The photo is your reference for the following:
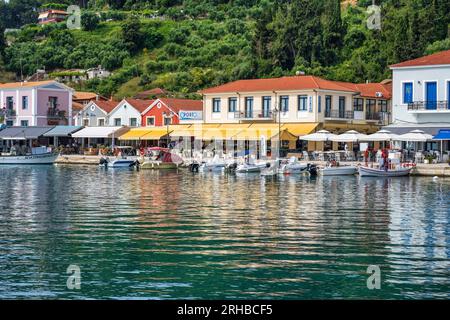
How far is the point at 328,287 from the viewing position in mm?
16484

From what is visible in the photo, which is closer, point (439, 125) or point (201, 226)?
point (201, 226)

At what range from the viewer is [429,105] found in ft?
191

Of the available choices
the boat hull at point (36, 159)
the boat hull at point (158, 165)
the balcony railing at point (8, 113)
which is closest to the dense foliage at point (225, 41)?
the balcony railing at point (8, 113)

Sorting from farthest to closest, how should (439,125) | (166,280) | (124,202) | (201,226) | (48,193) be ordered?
(439,125) < (48,193) < (124,202) < (201,226) < (166,280)

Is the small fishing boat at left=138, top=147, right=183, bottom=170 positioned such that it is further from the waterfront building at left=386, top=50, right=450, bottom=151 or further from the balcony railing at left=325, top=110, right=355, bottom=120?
the waterfront building at left=386, top=50, right=450, bottom=151

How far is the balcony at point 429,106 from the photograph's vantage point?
189 ft

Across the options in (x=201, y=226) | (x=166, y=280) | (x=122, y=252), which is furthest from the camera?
(x=201, y=226)

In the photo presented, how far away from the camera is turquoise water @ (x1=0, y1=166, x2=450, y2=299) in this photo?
1652cm

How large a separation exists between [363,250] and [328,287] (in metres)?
4.81

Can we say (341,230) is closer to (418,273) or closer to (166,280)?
(418,273)

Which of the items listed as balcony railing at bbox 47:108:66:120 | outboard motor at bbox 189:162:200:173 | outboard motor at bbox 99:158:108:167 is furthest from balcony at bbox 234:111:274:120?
balcony railing at bbox 47:108:66:120

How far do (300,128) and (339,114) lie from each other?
16.4ft

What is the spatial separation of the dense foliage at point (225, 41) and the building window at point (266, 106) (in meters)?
20.2
